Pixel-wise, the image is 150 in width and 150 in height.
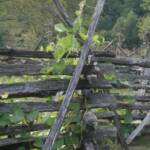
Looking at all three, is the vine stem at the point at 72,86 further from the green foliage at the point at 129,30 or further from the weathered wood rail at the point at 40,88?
the green foliage at the point at 129,30

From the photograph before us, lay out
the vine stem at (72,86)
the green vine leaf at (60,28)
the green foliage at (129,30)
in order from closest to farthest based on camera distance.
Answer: the vine stem at (72,86), the green vine leaf at (60,28), the green foliage at (129,30)

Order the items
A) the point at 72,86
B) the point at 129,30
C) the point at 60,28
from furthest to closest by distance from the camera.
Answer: the point at 129,30
the point at 60,28
the point at 72,86

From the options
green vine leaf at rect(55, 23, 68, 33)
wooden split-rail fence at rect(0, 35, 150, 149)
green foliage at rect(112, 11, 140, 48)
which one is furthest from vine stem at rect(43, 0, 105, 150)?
green foliage at rect(112, 11, 140, 48)

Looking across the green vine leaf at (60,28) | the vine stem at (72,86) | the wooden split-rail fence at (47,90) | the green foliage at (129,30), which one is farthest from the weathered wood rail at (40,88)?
the green foliage at (129,30)

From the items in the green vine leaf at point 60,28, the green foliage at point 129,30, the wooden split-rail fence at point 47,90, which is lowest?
the green foliage at point 129,30

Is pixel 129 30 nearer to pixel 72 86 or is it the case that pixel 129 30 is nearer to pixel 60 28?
pixel 60 28

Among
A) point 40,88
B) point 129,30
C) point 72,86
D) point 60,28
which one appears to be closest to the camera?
point 72,86

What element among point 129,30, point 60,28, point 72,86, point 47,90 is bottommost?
point 129,30

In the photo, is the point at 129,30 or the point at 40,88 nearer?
the point at 40,88

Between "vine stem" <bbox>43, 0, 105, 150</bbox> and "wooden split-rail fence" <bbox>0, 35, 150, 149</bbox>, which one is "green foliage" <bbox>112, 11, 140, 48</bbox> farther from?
"vine stem" <bbox>43, 0, 105, 150</bbox>

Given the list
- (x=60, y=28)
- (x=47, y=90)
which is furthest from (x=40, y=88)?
(x=60, y=28)

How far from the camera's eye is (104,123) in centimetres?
570

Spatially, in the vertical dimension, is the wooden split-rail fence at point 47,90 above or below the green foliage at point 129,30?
above

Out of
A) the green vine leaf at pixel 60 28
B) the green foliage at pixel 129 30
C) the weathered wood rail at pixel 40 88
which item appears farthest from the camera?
the green foliage at pixel 129 30
